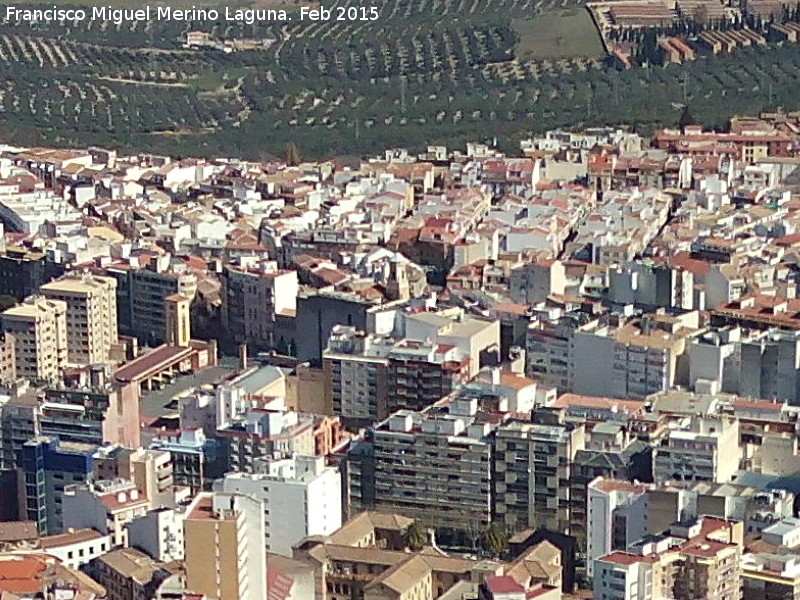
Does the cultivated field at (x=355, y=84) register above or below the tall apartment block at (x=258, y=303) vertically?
above

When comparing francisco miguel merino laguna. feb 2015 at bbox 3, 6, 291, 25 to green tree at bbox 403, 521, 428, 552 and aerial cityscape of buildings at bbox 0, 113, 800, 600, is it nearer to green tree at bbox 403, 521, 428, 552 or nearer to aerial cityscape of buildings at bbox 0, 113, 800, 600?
aerial cityscape of buildings at bbox 0, 113, 800, 600

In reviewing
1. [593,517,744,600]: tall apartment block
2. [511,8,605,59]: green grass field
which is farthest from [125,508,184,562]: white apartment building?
[511,8,605,59]: green grass field

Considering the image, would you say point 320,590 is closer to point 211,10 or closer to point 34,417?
point 34,417

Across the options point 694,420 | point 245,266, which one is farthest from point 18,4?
point 694,420

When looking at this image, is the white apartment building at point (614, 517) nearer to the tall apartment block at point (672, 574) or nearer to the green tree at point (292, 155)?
the tall apartment block at point (672, 574)

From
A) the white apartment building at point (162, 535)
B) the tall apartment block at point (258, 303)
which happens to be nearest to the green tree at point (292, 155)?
the tall apartment block at point (258, 303)

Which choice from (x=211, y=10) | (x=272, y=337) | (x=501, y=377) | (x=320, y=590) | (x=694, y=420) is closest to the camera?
(x=320, y=590)
